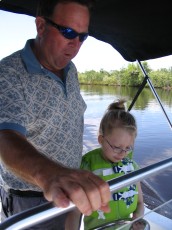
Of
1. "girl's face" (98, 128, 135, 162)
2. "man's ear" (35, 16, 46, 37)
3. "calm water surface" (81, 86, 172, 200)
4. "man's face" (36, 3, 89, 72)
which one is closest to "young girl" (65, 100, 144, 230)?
"girl's face" (98, 128, 135, 162)

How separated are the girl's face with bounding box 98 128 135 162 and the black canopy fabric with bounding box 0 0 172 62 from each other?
79 cm

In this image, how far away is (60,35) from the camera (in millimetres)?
1331

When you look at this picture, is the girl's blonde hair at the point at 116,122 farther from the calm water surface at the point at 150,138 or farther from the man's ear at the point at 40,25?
the calm water surface at the point at 150,138

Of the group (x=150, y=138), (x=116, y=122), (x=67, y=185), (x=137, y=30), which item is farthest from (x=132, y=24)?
(x=150, y=138)

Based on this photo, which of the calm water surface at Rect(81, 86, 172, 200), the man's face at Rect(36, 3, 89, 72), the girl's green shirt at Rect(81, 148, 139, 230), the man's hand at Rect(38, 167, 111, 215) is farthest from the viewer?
the calm water surface at Rect(81, 86, 172, 200)

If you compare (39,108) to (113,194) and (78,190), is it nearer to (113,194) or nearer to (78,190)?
(113,194)

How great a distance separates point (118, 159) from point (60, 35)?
0.78 metres

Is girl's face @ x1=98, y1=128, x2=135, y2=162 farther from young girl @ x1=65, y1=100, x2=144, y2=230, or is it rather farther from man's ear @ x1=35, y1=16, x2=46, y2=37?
man's ear @ x1=35, y1=16, x2=46, y2=37

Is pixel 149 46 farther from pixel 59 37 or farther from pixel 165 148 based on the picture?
pixel 165 148

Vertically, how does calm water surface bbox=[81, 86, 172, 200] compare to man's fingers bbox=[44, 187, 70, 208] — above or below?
below

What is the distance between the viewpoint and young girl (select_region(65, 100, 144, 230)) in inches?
65.1

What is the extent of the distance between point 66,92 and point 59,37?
0.83 ft

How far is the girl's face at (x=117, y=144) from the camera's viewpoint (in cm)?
173

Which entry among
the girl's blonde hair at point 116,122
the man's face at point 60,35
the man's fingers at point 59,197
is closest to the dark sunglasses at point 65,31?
the man's face at point 60,35
